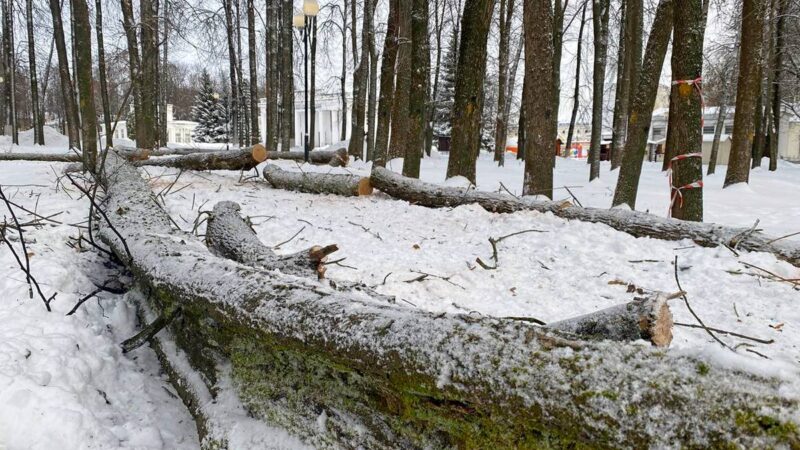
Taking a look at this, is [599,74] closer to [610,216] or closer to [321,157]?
[321,157]

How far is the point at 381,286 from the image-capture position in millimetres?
3584

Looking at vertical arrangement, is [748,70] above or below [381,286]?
above

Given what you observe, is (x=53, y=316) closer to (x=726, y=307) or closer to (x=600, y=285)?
(x=600, y=285)

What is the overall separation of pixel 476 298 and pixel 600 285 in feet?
3.09

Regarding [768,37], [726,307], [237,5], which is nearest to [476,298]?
[726,307]

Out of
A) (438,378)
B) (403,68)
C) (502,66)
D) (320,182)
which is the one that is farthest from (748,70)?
(502,66)

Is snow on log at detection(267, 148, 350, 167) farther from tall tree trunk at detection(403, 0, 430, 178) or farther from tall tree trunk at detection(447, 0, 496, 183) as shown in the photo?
tall tree trunk at detection(447, 0, 496, 183)

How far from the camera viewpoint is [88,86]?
7.50 m

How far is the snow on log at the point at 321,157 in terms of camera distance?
1216 centimetres

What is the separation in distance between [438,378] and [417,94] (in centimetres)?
808

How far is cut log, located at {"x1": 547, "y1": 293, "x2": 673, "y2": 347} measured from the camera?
167 cm

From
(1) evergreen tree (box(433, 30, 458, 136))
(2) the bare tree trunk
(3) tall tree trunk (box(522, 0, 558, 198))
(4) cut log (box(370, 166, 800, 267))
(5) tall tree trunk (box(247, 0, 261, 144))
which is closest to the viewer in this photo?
(4) cut log (box(370, 166, 800, 267))

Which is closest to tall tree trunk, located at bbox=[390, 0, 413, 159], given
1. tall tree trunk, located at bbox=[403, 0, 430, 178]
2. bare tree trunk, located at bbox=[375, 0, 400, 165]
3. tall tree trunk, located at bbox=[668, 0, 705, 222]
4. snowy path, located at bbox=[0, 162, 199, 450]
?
bare tree trunk, located at bbox=[375, 0, 400, 165]

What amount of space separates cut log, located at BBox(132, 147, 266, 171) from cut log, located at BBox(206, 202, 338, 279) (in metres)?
3.84
